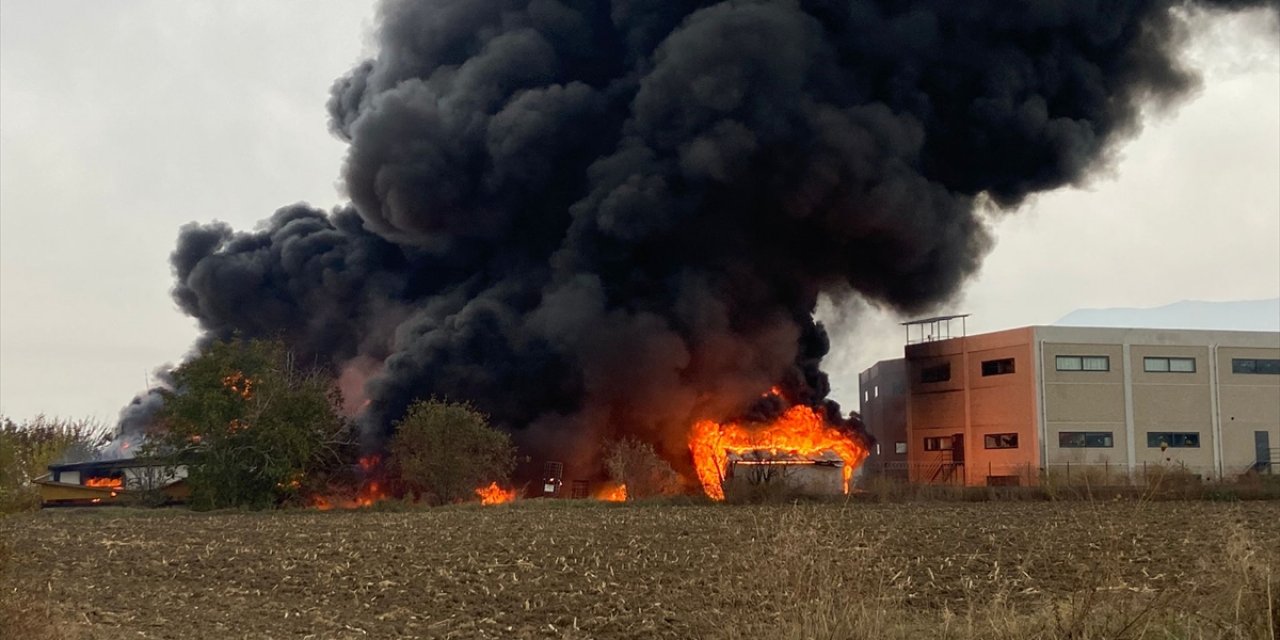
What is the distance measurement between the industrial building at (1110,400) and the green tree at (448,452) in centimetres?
2117

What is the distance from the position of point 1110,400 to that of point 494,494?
29.4m

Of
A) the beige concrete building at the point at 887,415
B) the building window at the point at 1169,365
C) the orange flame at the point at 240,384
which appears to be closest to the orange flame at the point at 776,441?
the beige concrete building at the point at 887,415

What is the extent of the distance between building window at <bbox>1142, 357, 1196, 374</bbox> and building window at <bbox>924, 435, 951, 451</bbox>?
32.3 feet

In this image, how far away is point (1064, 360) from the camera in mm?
57250

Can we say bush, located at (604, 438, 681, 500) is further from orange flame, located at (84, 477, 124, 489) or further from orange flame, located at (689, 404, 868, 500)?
orange flame, located at (84, 477, 124, 489)

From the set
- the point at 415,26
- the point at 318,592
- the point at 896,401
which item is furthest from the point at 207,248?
the point at 318,592

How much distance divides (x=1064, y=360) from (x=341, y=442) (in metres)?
32.8

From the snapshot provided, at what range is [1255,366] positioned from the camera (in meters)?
Answer: 59.3

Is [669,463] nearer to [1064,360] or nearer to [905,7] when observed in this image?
[1064,360]

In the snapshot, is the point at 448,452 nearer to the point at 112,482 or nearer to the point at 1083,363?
the point at 112,482

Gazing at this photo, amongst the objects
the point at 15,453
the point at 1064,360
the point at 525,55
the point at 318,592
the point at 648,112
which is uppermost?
the point at 525,55

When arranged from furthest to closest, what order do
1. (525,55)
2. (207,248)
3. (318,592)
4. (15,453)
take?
1. (207,248)
2. (525,55)
3. (318,592)
4. (15,453)

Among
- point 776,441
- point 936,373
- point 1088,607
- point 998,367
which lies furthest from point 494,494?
point 1088,607

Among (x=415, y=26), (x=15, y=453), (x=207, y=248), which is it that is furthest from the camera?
(x=207, y=248)
